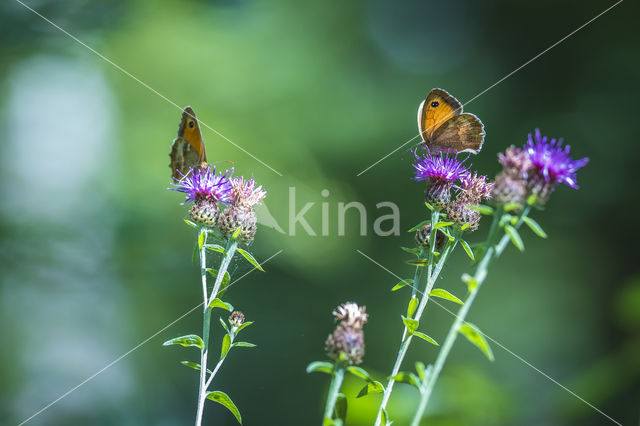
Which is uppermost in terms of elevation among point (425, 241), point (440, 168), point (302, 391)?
point (440, 168)

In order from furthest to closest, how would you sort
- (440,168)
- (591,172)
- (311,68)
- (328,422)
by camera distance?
1. (311,68)
2. (591,172)
3. (440,168)
4. (328,422)

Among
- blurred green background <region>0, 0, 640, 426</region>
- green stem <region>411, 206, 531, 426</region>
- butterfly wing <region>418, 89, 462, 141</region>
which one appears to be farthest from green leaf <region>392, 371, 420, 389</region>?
blurred green background <region>0, 0, 640, 426</region>

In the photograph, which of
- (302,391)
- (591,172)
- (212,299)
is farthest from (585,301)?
(212,299)

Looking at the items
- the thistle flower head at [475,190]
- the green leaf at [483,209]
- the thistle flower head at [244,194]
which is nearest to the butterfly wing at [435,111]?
the thistle flower head at [475,190]

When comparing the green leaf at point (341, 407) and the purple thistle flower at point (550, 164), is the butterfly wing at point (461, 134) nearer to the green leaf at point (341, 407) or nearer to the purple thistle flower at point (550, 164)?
the purple thistle flower at point (550, 164)

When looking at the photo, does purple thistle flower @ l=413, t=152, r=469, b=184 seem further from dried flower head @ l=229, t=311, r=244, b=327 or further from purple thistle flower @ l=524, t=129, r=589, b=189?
dried flower head @ l=229, t=311, r=244, b=327

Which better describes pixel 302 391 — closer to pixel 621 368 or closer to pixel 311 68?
pixel 311 68
